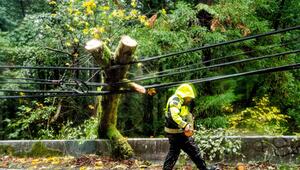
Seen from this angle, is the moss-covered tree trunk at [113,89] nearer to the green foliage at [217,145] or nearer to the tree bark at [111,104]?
the tree bark at [111,104]

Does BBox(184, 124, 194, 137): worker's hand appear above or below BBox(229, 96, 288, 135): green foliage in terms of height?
below

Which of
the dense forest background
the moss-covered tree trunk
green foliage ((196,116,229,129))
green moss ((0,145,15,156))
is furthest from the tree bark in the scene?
green foliage ((196,116,229,129))

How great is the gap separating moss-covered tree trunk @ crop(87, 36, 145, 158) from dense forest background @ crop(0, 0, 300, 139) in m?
0.94

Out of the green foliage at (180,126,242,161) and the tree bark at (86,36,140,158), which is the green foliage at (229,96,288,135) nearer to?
the green foliage at (180,126,242,161)

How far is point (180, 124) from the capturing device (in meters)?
6.54

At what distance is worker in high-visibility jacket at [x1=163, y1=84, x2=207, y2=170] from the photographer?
6.59 metres

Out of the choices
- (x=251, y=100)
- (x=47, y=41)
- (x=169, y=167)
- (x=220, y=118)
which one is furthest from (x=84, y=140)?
(x=251, y=100)

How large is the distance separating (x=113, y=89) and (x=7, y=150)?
424 centimetres

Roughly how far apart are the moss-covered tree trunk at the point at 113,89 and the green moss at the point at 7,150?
2287 millimetres

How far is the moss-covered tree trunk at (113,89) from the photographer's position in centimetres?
580

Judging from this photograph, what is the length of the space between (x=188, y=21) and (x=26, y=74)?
599 cm

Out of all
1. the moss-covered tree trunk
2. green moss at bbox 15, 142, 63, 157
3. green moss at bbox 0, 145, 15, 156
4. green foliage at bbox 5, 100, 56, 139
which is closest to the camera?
the moss-covered tree trunk

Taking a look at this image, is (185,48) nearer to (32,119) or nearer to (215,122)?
(215,122)

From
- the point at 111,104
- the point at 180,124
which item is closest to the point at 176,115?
the point at 180,124
